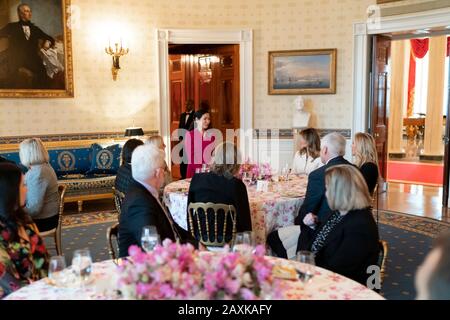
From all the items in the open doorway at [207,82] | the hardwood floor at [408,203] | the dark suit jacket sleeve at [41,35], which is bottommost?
the hardwood floor at [408,203]

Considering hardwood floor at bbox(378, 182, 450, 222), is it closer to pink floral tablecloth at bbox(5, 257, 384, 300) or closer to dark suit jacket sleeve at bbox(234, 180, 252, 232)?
dark suit jacket sleeve at bbox(234, 180, 252, 232)

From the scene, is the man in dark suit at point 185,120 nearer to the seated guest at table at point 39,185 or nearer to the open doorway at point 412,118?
the open doorway at point 412,118

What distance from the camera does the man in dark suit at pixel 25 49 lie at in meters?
7.46

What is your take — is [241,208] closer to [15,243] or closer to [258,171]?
[258,171]

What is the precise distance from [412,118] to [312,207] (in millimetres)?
12754

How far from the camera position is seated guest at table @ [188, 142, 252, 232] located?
3.76 m

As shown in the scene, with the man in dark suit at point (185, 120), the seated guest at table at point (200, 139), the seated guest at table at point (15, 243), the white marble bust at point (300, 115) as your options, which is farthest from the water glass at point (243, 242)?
the man in dark suit at point (185, 120)

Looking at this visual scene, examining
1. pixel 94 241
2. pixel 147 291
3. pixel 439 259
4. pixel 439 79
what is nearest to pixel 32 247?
pixel 147 291

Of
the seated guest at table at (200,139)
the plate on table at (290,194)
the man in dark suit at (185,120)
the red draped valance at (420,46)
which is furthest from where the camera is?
the red draped valance at (420,46)

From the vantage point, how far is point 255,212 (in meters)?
4.15

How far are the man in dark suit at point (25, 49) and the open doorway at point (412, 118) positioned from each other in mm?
5533

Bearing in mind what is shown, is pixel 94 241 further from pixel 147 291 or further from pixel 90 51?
pixel 147 291

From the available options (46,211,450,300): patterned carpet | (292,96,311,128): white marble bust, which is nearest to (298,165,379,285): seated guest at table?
(46,211,450,300): patterned carpet

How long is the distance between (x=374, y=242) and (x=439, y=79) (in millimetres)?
11185
